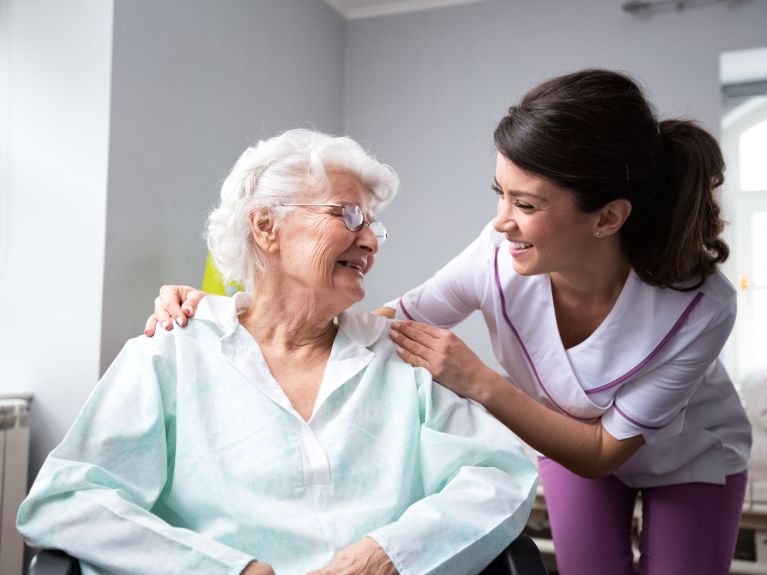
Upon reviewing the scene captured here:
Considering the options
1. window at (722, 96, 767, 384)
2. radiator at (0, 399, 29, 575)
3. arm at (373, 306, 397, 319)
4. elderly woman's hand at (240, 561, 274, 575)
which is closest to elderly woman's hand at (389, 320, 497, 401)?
arm at (373, 306, 397, 319)

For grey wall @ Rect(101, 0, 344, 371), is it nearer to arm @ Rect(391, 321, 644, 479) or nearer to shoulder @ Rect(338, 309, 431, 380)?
shoulder @ Rect(338, 309, 431, 380)

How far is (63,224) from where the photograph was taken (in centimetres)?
234

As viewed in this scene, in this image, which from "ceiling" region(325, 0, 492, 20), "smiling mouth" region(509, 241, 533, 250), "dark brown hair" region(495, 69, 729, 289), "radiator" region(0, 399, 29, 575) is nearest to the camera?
"dark brown hair" region(495, 69, 729, 289)

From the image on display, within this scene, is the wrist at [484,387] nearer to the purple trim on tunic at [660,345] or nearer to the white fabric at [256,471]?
the white fabric at [256,471]

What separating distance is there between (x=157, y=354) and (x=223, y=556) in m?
0.38

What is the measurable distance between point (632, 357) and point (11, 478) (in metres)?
1.84

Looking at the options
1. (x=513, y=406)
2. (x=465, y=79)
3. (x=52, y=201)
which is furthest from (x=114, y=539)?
(x=465, y=79)

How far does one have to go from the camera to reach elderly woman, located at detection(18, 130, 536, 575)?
1.10 metres

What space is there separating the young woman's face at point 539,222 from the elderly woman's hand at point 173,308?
62 cm

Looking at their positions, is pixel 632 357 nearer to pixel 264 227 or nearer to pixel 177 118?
pixel 264 227

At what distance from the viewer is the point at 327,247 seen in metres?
1.38

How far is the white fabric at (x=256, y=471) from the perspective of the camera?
3.54 ft

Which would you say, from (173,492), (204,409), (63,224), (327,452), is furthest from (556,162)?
(63,224)

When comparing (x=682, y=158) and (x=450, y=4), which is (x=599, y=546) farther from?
(x=450, y=4)
